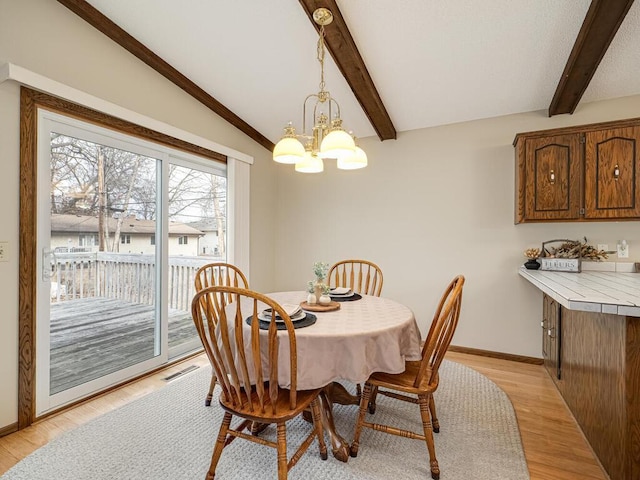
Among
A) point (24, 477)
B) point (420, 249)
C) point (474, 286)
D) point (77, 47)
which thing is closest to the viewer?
point (24, 477)

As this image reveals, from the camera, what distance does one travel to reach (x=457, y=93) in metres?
2.97

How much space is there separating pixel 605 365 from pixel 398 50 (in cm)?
243

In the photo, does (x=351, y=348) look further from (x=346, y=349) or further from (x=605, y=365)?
(x=605, y=365)

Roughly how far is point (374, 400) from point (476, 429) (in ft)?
2.08

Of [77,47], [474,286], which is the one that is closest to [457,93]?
[474,286]

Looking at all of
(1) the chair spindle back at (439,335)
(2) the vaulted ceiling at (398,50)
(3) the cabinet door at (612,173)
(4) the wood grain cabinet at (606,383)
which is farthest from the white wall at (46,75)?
(3) the cabinet door at (612,173)

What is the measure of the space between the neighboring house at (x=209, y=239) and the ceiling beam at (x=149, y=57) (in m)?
1.16

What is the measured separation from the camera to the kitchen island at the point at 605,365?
145 centimetres

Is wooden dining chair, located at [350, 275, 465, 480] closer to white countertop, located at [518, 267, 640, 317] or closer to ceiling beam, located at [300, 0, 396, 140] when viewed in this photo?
white countertop, located at [518, 267, 640, 317]

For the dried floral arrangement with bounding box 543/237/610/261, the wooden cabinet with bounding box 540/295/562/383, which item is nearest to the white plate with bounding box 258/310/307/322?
the wooden cabinet with bounding box 540/295/562/383

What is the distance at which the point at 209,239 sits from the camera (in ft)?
11.6

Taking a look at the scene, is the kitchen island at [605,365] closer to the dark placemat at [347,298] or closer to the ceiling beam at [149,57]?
the dark placemat at [347,298]

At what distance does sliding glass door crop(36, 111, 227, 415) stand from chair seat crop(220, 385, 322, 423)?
63.5 inches

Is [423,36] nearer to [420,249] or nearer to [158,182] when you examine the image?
[420,249]
